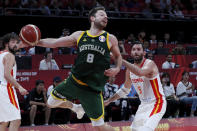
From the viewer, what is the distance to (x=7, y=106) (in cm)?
486

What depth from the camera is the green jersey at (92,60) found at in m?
4.48

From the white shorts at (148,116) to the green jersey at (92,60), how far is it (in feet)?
2.57

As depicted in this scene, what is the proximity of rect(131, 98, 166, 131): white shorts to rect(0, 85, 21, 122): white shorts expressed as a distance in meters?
1.73

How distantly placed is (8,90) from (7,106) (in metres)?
0.24

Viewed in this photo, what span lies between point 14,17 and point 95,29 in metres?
9.02

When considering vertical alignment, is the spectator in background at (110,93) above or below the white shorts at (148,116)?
below

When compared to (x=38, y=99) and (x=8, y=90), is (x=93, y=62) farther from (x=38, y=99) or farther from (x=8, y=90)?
(x=38, y=99)

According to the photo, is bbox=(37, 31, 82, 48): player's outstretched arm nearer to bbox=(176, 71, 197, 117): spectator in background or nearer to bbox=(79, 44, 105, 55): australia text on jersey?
bbox=(79, 44, 105, 55): australia text on jersey

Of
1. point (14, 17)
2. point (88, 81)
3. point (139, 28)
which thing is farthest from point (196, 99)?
point (14, 17)

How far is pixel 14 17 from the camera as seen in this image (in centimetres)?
1295

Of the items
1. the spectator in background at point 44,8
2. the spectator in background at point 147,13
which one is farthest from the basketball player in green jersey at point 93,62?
the spectator in background at point 147,13

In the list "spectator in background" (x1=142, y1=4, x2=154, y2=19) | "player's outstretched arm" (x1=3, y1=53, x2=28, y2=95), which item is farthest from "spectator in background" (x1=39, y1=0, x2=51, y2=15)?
"player's outstretched arm" (x1=3, y1=53, x2=28, y2=95)

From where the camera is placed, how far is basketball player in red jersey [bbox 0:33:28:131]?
15.7ft

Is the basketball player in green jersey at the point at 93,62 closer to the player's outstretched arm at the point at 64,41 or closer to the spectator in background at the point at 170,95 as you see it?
the player's outstretched arm at the point at 64,41
